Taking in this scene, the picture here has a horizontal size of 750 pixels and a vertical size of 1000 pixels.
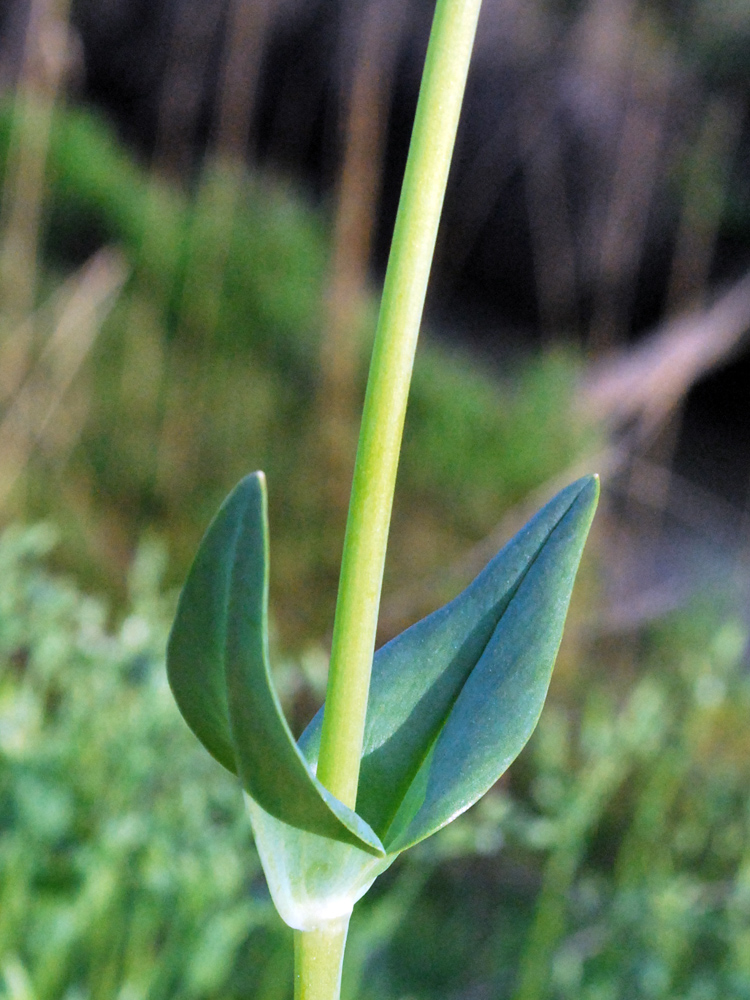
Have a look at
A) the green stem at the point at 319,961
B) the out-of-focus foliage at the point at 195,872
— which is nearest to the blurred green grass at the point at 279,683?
the out-of-focus foliage at the point at 195,872

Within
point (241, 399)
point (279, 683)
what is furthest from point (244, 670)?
point (241, 399)

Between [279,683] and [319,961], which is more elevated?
[319,961]

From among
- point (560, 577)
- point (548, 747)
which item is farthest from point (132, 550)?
point (560, 577)

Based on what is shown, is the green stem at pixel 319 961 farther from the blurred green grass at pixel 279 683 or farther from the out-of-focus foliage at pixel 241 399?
the out-of-focus foliage at pixel 241 399

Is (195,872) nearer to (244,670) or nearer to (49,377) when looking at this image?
(244,670)

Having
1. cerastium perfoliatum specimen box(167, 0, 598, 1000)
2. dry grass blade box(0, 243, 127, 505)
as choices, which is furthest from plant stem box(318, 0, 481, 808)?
dry grass blade box(0, 243, 127, 505)

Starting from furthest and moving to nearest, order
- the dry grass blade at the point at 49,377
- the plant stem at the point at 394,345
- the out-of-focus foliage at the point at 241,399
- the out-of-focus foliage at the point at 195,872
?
the out-of-focus foliage at the point at 241,399 → the dry grass blade at the point at 49,377 → the out-of-focus foliage at the point at 195,872 → the plant stem at the point at 394,345
